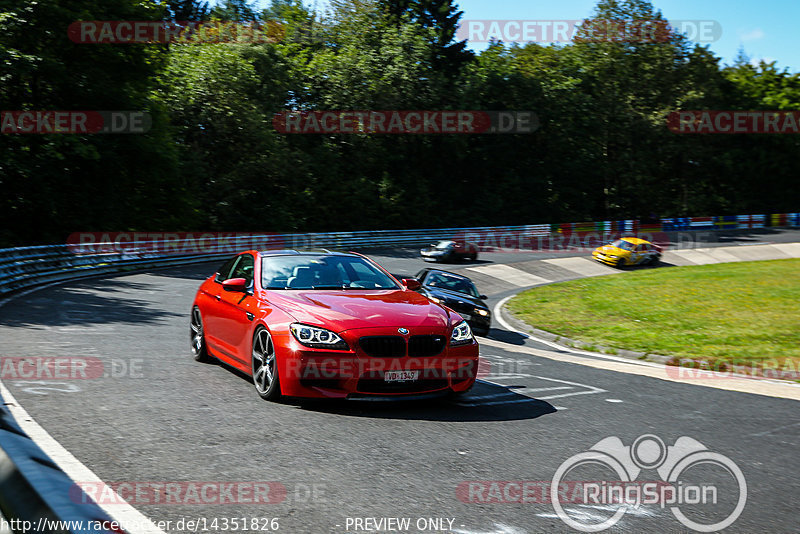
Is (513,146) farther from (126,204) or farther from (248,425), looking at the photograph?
(248,425)

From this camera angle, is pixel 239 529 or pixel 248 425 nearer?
pixel 239 529

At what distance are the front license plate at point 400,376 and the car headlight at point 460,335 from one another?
527 mm

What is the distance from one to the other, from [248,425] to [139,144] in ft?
106

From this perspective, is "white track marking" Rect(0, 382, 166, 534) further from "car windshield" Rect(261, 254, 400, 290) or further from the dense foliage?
the dense foliage

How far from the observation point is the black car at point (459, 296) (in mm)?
17906

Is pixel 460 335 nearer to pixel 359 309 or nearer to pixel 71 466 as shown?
pixel 359 309

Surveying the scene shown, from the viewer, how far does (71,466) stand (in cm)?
509

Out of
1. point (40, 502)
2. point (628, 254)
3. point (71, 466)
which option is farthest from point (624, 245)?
point (40, 502)

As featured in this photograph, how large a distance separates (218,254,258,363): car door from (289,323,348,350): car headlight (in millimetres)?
1025

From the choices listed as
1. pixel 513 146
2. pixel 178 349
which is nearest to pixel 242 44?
pixel 513 146

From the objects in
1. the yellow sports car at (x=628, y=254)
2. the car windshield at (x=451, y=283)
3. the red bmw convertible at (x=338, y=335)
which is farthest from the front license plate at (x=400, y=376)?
the yellow sports car at (x=628, y=254)

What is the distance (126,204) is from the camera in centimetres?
3978

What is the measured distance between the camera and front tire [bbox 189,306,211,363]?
9898 mm

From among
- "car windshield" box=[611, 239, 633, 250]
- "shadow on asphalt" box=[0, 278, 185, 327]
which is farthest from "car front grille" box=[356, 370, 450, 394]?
"car windshield" box=[611, 239, 633, 250]
